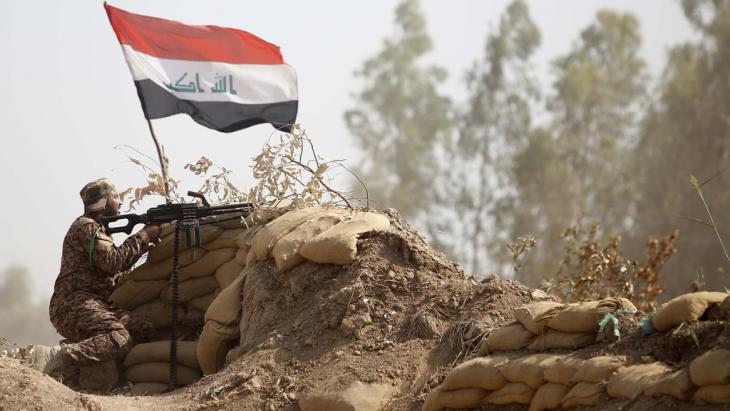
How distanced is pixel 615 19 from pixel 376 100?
9.97 meters

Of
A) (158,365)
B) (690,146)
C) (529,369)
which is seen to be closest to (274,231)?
(158,365)

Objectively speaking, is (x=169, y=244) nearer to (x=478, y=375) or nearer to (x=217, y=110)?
(x=217, y=110)

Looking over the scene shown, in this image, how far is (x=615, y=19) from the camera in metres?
35.2

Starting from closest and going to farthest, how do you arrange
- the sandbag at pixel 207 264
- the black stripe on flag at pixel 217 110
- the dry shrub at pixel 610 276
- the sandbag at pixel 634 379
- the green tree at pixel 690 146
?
the sandbag at pixel 634 379, the sandbag at pixel 207 264, the dry shrub at pixel 610 276, the black stripe on flag at pixel 217 110, the green tree at pixel 690 146

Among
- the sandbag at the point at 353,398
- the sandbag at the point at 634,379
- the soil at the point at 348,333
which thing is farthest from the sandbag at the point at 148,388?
the sandbag at the point at 634,379

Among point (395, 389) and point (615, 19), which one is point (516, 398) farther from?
point (615, 19)

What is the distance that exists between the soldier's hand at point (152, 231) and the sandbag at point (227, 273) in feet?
1.92

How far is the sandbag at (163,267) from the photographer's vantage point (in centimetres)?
819

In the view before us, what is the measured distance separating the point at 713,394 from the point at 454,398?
1519 mm

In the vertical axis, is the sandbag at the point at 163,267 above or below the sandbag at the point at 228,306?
above

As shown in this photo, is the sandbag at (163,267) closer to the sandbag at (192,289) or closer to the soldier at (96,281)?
the sandbag at (192,289)

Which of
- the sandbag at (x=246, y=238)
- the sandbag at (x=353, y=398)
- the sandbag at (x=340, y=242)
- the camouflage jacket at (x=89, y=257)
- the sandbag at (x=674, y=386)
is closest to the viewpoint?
the sandbag at (x=674, y=386)

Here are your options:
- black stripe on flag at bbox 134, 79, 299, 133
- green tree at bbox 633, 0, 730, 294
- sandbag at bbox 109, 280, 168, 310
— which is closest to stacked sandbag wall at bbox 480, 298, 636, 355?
sandbag at bbox 109, 280, 168, 310

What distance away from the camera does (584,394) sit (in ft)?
15.9
